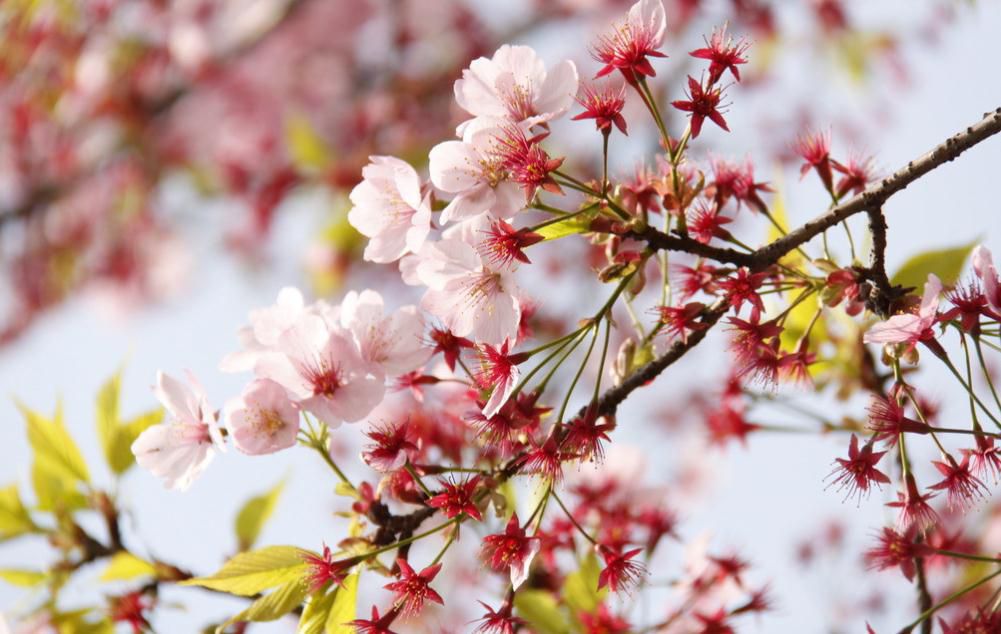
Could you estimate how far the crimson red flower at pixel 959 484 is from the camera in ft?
3.12

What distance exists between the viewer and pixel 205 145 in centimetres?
579

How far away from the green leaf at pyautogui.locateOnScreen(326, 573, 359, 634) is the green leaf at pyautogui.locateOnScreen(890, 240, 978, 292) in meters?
0.76

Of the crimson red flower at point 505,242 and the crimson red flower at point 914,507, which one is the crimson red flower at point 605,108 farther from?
the crimson red flower at point 914,507

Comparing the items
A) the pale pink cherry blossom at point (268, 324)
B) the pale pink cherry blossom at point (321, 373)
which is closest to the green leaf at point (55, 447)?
the pale pink cherry blossom at point (268, 324)

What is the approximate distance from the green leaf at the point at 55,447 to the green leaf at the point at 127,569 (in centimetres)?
19

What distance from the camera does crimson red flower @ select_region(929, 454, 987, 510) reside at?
3.12ft

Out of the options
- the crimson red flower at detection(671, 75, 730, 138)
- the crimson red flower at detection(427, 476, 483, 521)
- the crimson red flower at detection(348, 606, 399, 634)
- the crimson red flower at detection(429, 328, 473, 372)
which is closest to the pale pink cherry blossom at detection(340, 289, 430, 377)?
the crimson red flower at detection(429, 328, 473, 372)

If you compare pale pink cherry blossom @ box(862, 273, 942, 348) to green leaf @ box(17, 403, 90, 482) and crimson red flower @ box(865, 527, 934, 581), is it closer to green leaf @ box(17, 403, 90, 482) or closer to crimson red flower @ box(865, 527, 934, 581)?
crimson red flower @ box(865, 527, 934, 581)

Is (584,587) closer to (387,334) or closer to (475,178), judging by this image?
(387,334)

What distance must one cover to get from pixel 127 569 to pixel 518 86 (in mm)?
898

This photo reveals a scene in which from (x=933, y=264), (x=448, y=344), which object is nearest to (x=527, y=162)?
(x=448, y=344)

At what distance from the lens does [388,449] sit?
1.01 m

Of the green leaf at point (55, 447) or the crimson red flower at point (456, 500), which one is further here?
the green leaf at point (55, 447)

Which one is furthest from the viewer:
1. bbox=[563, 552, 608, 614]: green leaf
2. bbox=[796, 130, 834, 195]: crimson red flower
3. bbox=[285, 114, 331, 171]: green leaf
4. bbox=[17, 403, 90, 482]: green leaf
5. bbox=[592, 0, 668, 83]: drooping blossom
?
bbox=[285, 114, 331, 171]: green leaf
